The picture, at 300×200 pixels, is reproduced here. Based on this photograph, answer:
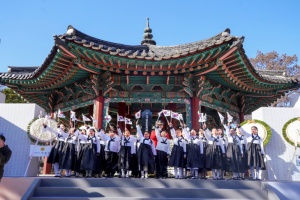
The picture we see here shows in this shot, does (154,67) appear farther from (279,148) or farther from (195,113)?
(279,148)

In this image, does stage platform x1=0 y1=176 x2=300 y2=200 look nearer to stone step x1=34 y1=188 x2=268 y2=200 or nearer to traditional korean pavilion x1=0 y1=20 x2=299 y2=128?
stone step x1=34 y1=188 x2=268 y2=200

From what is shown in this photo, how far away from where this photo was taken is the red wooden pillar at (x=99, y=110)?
10974 mm

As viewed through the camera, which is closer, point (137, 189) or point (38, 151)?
point (137, 189)

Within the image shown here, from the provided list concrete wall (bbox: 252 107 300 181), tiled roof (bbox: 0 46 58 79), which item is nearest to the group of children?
concrete wall (bbox: 252 107 300 181)

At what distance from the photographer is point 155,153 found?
939 cm

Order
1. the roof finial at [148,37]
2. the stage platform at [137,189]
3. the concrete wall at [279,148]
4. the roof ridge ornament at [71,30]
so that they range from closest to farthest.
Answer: the stage platform at [137,189] → the roof ridge ornament at [71,30] → the concrete wall at [279,148] → the roof finial at [148,37]

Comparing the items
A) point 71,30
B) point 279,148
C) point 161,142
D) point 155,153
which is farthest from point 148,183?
point 279,148

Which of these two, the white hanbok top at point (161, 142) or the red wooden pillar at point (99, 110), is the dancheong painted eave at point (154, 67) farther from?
the white hanbok top at point (161, 142)

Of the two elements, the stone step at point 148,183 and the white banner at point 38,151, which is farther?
the white banner at point 38,151

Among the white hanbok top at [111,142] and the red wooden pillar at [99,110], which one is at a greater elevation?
the red wooden pillar at [99,110]

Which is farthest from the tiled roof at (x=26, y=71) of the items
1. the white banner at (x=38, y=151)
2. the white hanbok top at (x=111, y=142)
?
the white hanbok top at (x=111, y=142)

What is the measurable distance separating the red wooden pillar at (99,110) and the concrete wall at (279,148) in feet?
20.0

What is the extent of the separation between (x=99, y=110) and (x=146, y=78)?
2176mm

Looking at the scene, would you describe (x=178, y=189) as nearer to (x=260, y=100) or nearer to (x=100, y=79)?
(x=100, y=79)
